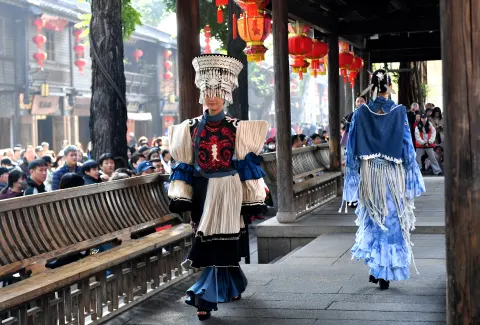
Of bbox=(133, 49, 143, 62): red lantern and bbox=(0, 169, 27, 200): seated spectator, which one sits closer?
bbox=(0, 169, 27, 200): seated spectator

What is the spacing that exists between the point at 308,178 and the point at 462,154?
437 inches

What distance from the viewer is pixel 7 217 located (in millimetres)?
6008

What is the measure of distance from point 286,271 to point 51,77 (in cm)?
2474

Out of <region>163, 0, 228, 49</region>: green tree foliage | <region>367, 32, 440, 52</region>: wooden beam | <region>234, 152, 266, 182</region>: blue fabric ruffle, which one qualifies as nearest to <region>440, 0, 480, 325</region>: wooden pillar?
<region>234, 152, 266, 182</region>: blue fabric ruffle

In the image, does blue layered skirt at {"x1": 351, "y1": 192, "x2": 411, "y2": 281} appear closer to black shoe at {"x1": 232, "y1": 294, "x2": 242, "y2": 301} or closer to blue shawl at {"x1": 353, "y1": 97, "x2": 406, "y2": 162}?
blue shawl at {"x1": 353, "y1": 97, "x2": 406, "y2": 162}

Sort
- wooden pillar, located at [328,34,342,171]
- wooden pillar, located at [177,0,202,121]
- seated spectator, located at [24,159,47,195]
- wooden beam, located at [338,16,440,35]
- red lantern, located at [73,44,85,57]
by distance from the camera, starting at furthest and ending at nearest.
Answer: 1. red lantern, located at [73,44,85,57]
2. wooden beam, located at [338,16,440,35]
3. wooden pillar, located at [328,34,342,171]
4. seated spectator, located at [24,159,47,195]
5. wooden pillar, located at [177,0,202,121]

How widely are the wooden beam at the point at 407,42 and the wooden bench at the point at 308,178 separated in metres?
4.41

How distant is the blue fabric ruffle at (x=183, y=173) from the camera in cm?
650

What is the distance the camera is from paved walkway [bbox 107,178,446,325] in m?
6.33

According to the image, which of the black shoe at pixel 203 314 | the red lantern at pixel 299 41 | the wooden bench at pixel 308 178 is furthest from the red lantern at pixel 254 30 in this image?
the black shoe at pixel 203 314

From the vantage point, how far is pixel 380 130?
735cm

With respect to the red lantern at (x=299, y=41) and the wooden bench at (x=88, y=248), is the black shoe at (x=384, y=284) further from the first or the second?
the red lantern at (x=299, y=41)

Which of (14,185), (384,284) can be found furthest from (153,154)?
(384,284)

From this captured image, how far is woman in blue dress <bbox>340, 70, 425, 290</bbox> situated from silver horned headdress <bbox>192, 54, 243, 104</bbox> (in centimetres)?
152
